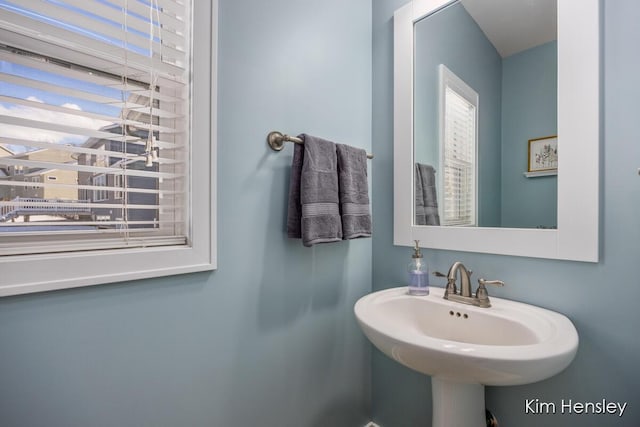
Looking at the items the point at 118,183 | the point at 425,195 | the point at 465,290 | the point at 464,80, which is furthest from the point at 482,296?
the point at 118,183

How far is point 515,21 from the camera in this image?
1.08 meters

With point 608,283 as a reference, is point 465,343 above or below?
below

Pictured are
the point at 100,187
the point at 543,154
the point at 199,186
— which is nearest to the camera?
the point at 100,187

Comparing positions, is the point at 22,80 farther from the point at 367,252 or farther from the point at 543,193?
the point at 543,193

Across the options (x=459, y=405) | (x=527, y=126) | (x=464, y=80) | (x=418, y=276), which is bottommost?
(x=459, y=405)

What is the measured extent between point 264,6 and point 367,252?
1.07m

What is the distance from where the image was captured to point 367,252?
1445 mm

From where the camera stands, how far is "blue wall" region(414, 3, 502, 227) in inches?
44.4

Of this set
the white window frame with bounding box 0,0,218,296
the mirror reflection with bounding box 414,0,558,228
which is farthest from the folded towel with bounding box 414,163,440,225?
the white window frame with bounding box 0,0,218,296

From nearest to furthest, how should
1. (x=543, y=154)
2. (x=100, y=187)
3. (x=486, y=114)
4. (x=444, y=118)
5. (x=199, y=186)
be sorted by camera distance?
(x=100, y=187) → (x=199, y=186) → (x=543, y=154) → (x=486, y=114) → (x=444, y=118)

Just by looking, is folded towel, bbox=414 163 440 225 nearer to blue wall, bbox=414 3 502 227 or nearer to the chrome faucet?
blue wall, bbox=414 3 502 227

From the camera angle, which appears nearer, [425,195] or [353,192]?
[353,192]

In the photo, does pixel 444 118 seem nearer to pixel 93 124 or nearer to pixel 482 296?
pixel 482 296

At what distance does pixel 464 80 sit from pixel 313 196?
78 cm
